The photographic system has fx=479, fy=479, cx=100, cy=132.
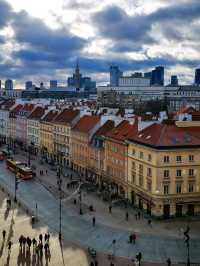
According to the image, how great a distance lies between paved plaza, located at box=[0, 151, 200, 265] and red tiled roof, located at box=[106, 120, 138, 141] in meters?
9.57

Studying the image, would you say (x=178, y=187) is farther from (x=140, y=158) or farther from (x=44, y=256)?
(x=44, y=256)

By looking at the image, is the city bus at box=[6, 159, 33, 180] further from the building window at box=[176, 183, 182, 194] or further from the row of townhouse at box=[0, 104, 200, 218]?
the building window at box=[176, 183, 182, 194]

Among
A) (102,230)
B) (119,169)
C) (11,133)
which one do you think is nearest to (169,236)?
(102,230)

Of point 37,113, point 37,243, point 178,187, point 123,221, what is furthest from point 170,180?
point 37,113

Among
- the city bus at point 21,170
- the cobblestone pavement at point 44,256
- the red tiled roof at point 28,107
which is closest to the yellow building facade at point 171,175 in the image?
the cobblestone pavement at point 44,256

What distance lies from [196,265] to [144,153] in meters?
21.0

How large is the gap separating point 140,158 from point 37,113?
63.3 meters

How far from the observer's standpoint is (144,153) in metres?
61.8

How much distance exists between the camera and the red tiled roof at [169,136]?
59.7m

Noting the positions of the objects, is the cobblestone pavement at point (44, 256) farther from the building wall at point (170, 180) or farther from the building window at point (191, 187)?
the building window at point (191, 187)

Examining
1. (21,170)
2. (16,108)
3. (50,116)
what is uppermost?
(16,108)

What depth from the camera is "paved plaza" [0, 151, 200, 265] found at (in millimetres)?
46812

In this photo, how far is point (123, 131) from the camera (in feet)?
240

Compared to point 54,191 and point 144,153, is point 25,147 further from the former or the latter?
point 144,153
